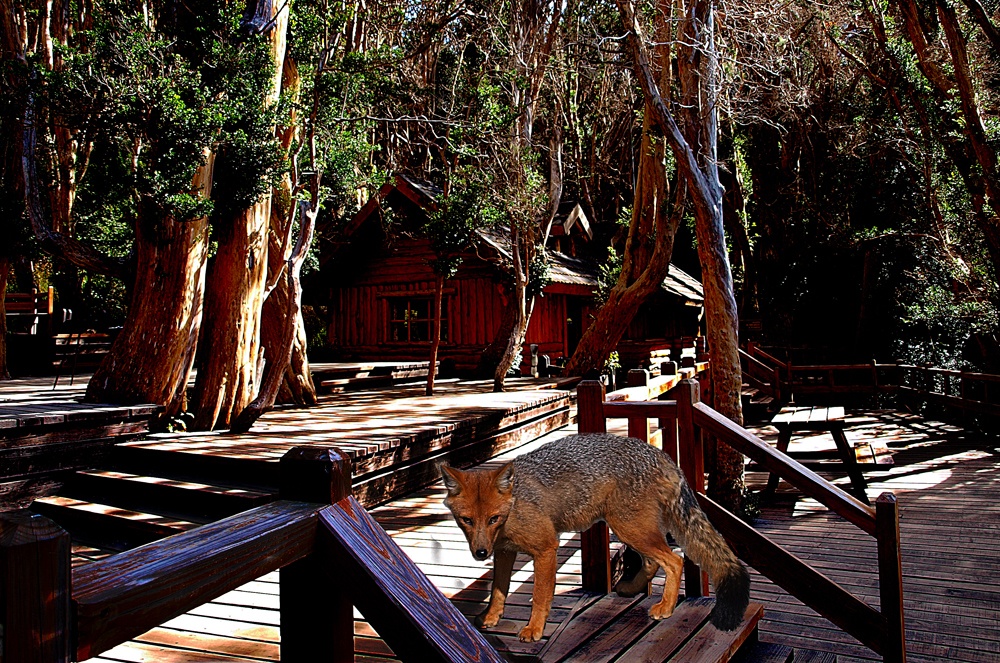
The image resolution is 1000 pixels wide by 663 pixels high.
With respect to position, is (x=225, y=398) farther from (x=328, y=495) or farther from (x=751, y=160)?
(x=751, y=160)

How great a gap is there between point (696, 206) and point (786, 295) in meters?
17.0

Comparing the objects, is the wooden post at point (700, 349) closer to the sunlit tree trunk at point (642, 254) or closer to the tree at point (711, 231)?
the sunlit tree trunk at point (642, 254)

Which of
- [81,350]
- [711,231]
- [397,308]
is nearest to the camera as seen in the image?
[711,231]

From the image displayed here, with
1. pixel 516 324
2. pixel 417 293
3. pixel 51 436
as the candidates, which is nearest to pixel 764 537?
pixel 51 436

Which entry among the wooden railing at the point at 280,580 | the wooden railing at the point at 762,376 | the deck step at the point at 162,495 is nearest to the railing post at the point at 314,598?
the wooden railing at the point at 280,580

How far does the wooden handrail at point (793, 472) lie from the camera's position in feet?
12.4

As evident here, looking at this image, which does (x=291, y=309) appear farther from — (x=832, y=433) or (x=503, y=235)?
(x=503, y=235)

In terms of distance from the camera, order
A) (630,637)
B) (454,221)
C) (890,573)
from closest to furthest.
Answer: (630,637) < (890,573) < (454,221)

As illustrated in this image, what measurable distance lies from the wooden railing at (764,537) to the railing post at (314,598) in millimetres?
2422

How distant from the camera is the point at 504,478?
96.1 inches

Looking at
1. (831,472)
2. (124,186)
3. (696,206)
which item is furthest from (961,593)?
(124,186)

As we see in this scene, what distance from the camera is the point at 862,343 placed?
22.5m

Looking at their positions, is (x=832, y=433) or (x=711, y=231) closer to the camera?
(x=711, y=231)

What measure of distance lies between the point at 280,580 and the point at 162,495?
5568 millimetres
